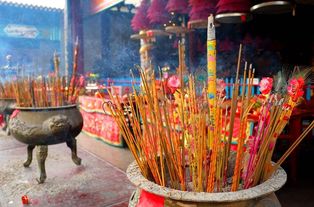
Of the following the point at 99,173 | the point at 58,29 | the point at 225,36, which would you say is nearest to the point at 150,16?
the point at 225,36

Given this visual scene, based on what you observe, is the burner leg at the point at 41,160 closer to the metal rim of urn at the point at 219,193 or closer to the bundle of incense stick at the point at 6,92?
the metal rim of urn at the point at 219,193

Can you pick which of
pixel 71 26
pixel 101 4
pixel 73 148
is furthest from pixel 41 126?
Result: pixel 71 26

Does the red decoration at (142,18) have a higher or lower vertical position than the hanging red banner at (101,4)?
lower

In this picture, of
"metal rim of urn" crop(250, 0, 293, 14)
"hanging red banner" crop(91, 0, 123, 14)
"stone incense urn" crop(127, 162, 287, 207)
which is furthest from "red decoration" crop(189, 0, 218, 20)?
"hanging red banner" crop(91, 0, 123, 14)

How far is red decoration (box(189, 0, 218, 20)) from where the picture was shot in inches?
125

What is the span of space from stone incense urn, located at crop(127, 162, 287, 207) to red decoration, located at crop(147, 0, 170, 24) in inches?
125

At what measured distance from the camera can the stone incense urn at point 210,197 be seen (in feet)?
2.48

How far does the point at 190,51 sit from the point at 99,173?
8.51 feet

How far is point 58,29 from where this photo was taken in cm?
938

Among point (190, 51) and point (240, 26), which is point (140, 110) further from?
point (240, 26)

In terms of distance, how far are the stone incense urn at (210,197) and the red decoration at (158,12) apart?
125 inches

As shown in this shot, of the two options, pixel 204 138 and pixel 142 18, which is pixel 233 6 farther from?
pixel 204 138

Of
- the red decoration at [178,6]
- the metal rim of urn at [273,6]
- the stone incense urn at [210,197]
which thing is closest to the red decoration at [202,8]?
the red decoration at [178,6]

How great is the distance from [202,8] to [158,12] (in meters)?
0.77
